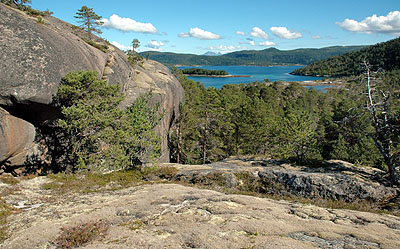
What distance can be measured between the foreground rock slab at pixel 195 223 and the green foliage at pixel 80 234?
0.85 feet

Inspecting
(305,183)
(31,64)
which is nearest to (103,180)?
(31,64)

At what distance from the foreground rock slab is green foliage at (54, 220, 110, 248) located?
0.26m

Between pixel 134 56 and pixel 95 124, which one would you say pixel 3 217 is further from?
pixel 134 56

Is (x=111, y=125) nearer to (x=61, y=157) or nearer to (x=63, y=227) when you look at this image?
(x=61, y=157)

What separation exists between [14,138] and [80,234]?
15.6 metres

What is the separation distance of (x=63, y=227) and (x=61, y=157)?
51.3 feet

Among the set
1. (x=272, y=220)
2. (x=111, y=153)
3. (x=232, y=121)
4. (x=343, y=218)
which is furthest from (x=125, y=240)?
(x=232, y=121)

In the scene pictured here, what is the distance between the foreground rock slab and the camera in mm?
8297

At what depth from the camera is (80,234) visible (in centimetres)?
897

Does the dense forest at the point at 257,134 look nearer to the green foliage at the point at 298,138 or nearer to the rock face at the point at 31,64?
the green foliage at the point at 298,138

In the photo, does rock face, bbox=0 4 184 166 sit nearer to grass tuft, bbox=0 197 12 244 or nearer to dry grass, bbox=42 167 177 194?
dry grass, bbox=42 167 177 194

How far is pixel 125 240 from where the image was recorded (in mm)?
8586

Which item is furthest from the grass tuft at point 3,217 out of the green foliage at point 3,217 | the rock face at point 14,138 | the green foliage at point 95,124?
the rock face at point 14,138

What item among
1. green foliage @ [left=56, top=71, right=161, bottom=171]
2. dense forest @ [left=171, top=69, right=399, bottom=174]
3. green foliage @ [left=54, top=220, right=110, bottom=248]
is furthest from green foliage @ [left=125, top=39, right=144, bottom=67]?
green foliage @ [left=54, top=220, right=110, bottom=248]
